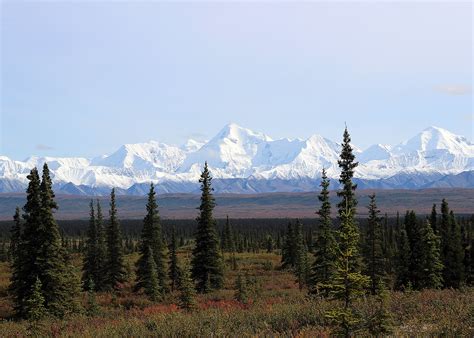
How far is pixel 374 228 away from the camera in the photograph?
39562 millimetres

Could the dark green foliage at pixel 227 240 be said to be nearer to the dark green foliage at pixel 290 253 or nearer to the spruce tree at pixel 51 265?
the dark green foliage at pixel 290 253

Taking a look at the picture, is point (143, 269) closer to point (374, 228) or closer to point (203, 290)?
point (203, 290)

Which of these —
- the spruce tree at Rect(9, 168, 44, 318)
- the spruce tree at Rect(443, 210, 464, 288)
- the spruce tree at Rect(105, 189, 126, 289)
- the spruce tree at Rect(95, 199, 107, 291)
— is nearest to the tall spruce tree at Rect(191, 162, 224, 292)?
the spruce tree at Rect(105, 189, 126, 289)

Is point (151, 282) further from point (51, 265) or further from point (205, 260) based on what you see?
point (51, 265)

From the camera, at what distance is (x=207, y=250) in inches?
1919

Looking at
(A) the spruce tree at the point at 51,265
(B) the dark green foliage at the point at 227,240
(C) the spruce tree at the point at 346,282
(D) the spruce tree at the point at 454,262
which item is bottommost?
(B) the dark green foliage at the point at 227,240

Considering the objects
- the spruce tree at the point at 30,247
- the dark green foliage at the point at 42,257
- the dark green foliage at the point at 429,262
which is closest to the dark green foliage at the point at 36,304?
the dark green foliage at the point at 42,257

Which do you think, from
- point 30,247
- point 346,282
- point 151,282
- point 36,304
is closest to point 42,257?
point 30,247

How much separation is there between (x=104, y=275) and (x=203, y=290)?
12.3 metres

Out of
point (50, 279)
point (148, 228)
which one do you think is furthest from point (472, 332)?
point (148, 228)

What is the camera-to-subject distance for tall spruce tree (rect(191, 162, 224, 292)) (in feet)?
158

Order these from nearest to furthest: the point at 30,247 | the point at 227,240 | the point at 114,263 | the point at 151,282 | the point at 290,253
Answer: the point at 30,247 < the point at 151,282 < the point at 114,263 < the point at 290,253 < the point at 227,240

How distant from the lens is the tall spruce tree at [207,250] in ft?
158

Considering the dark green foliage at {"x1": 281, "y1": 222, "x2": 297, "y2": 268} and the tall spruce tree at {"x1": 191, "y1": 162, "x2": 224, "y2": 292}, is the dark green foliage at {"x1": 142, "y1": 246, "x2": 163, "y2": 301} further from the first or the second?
the dark green foliage at {"x1": 281, "y1": 222, "x2": 297, "y2": 268}
